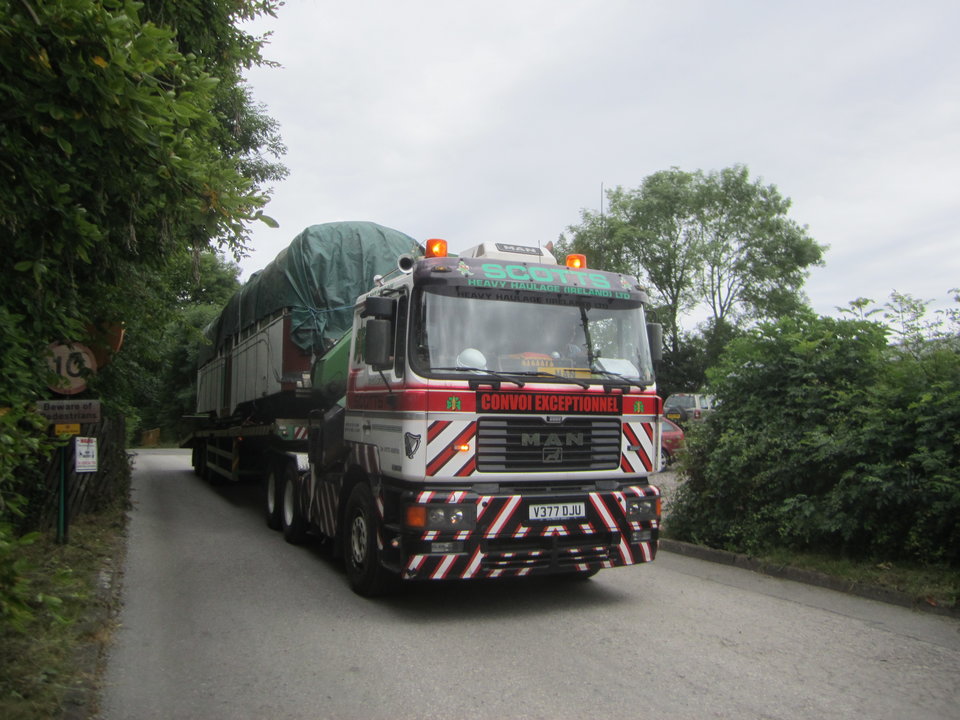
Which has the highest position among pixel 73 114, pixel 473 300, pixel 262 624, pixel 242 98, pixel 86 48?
pixel 242 98

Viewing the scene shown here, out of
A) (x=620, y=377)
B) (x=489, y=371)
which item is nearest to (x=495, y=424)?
(x=489, y=371)

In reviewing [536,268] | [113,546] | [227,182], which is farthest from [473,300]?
[113,546]

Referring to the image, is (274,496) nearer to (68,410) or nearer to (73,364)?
(68,410)

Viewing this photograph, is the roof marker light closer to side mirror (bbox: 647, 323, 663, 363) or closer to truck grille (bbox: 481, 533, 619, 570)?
side mirror (bbox: 647, 323, 663, 363)

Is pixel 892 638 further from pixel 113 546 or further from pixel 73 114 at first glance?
pixel 113 546

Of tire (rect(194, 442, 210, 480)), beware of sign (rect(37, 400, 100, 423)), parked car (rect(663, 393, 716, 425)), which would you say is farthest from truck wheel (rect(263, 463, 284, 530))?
parked car (rect(663, 393, 716, 425))

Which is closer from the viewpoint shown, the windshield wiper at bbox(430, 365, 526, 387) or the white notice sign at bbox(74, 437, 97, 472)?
the windshield wiper at bbox(430, 365, 526, 387)

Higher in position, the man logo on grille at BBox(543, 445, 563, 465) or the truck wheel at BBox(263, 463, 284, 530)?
the man logo on grille at BBox(543, 445, 563, 465)

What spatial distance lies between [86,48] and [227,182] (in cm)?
160

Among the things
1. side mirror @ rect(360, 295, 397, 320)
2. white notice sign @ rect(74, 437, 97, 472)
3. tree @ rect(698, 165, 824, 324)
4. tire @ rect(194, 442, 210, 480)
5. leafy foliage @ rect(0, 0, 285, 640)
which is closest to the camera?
leafy foliage @ rect(0, 0, 285, 640)

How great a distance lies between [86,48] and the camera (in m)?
4.33

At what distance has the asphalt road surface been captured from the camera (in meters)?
4.82

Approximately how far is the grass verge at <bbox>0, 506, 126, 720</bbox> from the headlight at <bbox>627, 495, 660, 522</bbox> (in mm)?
4271

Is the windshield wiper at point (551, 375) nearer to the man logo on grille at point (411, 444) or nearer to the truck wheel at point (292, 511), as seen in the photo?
the man logo on grille at point (411, 444)
